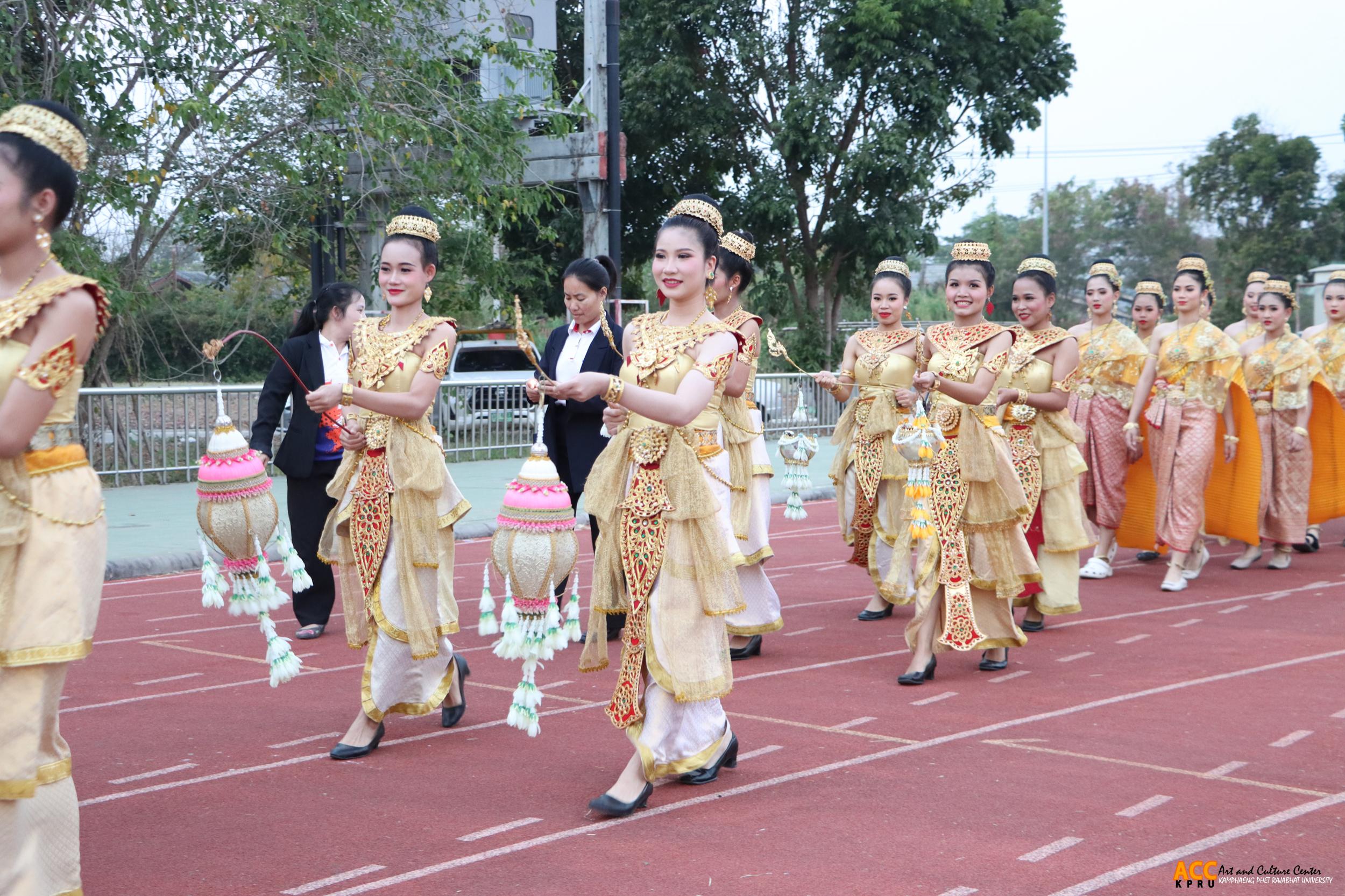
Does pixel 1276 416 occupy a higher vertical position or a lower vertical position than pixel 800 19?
lower

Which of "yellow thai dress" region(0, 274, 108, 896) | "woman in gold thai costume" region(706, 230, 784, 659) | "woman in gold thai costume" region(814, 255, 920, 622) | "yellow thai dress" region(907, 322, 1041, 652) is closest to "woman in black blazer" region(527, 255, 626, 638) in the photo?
"woman in gold thai costume" region(706, 230, 784, 659)

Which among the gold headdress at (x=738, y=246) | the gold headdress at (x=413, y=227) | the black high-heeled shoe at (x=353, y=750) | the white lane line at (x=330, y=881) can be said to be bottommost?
the white lane line at (x=330, y=881)

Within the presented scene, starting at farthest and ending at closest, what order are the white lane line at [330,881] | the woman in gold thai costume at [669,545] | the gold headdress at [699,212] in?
the gold headdress at [699,212], the woman in gold thai costume at [669,545], the white lane line at [330,881]

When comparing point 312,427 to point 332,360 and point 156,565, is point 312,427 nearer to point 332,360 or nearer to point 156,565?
point 332,360

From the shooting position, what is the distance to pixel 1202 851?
14.4 feet

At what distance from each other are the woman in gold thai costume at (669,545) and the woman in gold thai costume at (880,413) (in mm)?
3088

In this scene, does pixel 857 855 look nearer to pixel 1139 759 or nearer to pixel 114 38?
pixel 1139 759

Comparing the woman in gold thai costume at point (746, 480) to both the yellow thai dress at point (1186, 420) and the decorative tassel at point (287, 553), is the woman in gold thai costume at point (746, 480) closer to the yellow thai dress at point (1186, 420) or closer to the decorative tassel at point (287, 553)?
the decorative tassel at point (287, 553)

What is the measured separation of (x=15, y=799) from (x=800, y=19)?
24791mm

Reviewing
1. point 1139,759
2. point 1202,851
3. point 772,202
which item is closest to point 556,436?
point 1139,759

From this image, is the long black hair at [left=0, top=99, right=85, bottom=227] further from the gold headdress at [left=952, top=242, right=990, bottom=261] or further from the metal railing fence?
the metal railing fence

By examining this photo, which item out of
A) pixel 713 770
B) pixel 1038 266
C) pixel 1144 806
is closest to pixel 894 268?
pixel 1038 266

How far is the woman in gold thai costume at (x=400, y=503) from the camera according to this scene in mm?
5527

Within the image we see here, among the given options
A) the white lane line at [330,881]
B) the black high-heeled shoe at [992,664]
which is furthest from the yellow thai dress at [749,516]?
the white lane line at [330,881]
